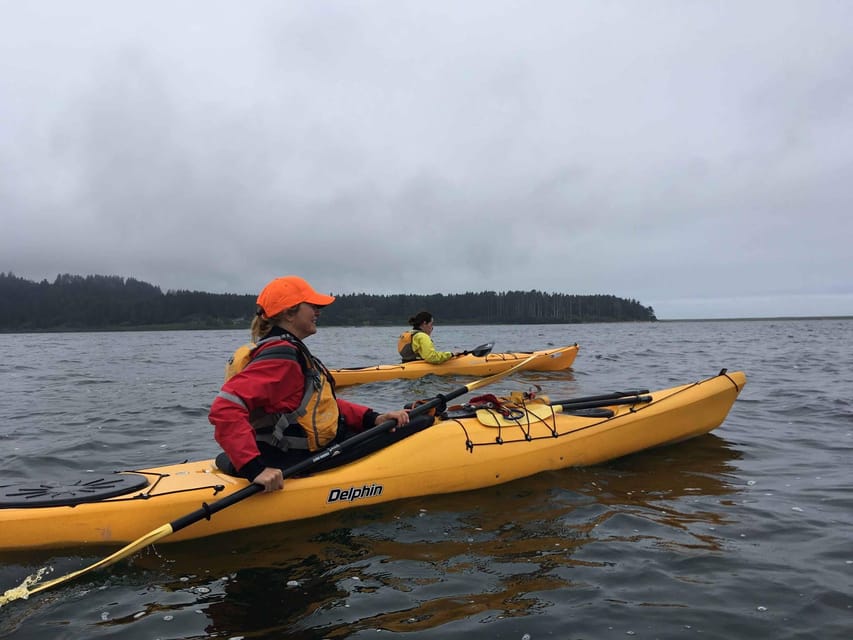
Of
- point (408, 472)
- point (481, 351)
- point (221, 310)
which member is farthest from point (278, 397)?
point (221, 310)

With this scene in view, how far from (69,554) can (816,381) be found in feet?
49.2

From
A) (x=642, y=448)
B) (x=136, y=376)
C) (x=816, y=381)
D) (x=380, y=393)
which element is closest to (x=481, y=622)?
(x=642, y=448)

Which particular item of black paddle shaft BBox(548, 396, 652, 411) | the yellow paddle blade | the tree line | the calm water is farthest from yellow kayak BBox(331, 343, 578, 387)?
the tree line

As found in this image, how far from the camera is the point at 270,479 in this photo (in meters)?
4.22

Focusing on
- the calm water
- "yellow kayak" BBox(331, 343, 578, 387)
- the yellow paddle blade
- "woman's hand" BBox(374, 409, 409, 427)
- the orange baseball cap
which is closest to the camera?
the calm water

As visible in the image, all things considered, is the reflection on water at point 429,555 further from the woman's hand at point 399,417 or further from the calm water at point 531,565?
the woman's hand at point 399,417

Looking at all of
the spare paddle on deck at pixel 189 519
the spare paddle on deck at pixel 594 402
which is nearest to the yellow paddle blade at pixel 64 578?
the spare paddle on deck at pixel 189 519

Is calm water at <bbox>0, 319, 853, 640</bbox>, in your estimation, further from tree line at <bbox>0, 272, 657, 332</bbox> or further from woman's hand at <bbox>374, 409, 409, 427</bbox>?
tree line at <bbox>0, 272, 657, 332</bbox>

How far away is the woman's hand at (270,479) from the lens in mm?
4203

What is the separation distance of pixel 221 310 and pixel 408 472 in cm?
10592

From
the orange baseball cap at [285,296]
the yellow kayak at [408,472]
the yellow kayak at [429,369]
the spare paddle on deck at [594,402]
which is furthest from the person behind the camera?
the yellow kayak at [429,369]

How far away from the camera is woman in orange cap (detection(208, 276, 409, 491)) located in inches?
159

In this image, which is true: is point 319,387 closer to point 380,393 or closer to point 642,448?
point 642,448

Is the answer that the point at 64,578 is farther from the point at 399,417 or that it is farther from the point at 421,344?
the point at 421,344
